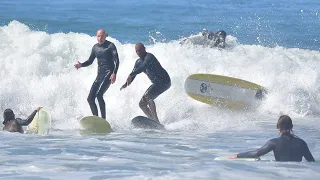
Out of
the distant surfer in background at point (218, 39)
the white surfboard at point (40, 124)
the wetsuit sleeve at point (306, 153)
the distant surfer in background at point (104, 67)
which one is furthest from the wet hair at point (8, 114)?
the distant surfer in background at point (218, 39)

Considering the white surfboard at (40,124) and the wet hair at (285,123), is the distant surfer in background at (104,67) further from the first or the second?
the wet hair at (285,123)

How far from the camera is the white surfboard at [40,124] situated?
38.8 feet

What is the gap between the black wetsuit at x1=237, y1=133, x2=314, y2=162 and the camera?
8.65 meters

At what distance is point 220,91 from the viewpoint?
1503 centimetres

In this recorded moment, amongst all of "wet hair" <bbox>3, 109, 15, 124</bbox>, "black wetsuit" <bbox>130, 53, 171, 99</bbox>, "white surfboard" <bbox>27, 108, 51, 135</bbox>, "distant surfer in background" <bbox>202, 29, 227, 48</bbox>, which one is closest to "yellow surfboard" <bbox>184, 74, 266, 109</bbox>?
"black wetsuit" <bbox>130, 53, 171, 99</bbox>

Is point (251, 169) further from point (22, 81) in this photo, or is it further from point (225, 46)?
point (225, 46)

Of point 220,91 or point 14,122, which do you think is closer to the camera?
point 14,122

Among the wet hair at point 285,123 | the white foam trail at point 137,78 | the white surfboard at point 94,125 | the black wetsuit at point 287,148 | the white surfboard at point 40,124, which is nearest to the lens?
the wet hair at point 285,123

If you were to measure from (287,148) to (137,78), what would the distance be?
8.18 m

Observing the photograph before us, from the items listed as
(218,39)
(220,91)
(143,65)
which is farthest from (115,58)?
(218,39)

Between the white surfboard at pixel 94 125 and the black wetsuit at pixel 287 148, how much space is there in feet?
13.4

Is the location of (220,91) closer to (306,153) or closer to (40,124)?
(40,124)

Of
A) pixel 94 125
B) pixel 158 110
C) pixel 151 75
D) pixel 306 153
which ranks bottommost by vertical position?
pixel 306 153

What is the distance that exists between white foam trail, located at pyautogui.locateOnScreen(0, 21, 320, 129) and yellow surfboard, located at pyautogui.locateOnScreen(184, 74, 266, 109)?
239mm
